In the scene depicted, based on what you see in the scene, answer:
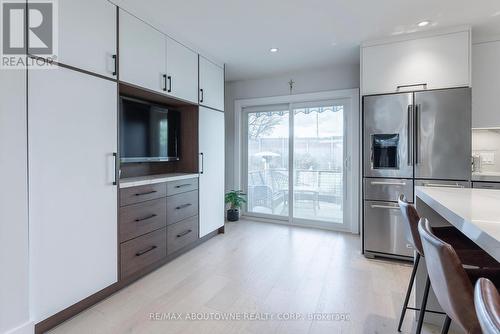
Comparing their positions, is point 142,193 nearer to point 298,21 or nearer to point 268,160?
point 298,21

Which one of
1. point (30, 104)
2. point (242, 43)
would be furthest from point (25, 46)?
point (242, 43)

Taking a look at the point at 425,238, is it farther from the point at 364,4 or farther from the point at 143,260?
the point at 143,260

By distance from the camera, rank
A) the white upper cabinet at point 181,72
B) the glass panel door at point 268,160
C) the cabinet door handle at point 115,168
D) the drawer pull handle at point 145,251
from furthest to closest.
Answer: the glass panel door at point 268,160
the white upper cabinet at point 181,72
the drawer pull handle at point 145,251
the cabinet door handle at point 115,168

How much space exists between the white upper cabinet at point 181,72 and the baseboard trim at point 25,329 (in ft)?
6.96

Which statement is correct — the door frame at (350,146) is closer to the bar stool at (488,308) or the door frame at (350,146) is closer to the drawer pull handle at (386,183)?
the drawer pull handle at (386,183)

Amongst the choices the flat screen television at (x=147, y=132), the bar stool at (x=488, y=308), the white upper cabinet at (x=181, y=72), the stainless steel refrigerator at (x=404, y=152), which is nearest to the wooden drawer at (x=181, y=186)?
the flat screen television at (x=147, y=132)

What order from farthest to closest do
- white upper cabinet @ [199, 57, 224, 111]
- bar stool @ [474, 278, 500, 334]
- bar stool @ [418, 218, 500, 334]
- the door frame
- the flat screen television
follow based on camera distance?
1. the door frame
2. white upper cabinet @ [199, 57, 224, 111]
3. the flat screen television
4. bar stool @ [418, 218, 500, 334]
5. bar stool @ [474, 278, 500, 334]

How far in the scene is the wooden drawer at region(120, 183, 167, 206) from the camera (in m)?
2.25

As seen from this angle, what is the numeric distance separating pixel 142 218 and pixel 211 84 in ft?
6.36

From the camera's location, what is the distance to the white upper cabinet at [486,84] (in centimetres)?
291

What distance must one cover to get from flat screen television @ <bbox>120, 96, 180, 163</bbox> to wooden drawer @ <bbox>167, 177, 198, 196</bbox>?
35cm

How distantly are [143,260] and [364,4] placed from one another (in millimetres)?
2993

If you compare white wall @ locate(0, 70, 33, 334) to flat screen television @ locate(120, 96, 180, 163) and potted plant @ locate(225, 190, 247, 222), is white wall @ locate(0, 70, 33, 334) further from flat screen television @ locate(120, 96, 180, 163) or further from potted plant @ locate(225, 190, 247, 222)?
potted plant @ locate(225, 190, 247, 222)

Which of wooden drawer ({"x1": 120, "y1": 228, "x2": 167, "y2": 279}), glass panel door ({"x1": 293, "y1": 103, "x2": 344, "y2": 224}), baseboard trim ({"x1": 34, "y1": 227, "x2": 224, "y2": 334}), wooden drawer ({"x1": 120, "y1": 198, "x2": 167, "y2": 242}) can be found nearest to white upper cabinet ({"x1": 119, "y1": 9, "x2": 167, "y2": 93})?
wooden drawer ({"x1": 120, "y1": 198, "x2": 167, "y2": 242})
